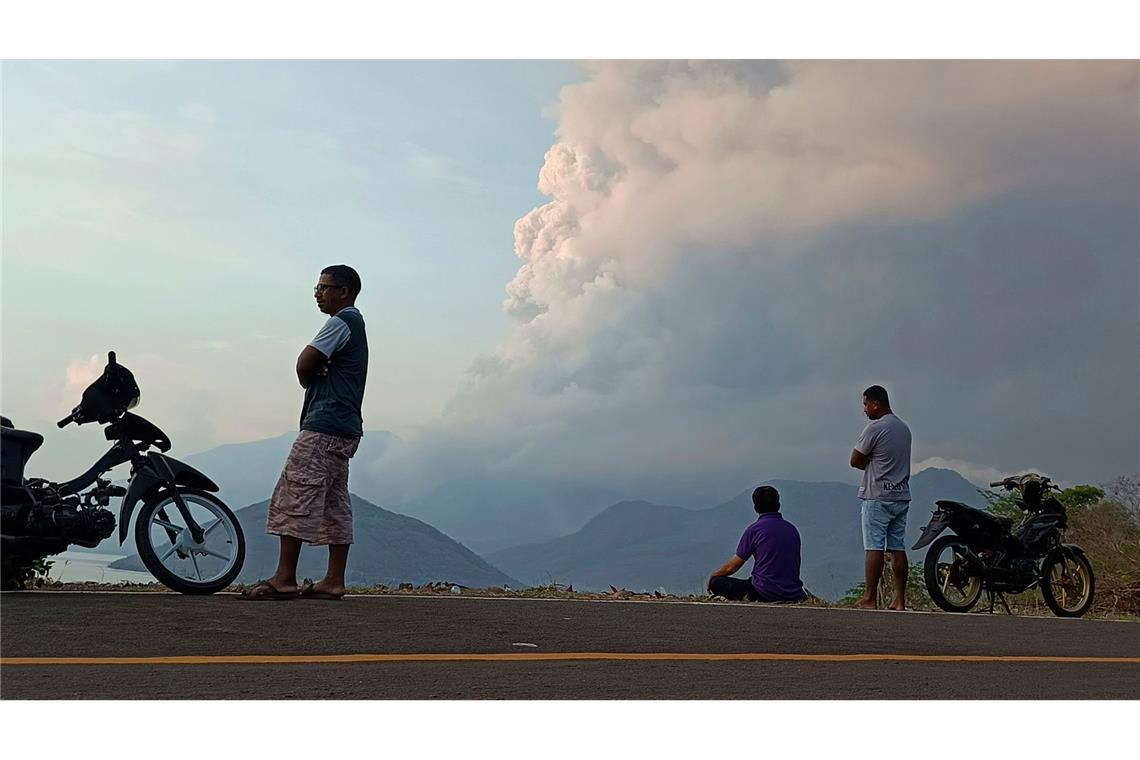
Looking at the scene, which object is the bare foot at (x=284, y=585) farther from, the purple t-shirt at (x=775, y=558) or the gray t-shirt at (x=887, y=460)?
the gray t-shirt at (x=887, y=460)

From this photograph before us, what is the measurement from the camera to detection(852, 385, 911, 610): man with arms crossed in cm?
1116

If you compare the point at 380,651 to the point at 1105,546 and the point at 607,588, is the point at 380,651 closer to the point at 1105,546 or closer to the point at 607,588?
the point at 607,588

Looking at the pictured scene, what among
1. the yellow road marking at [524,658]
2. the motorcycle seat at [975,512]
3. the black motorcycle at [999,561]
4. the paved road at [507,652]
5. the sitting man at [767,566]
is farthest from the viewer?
the motorcycle seat at [975,512]

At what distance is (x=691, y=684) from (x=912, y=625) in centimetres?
356

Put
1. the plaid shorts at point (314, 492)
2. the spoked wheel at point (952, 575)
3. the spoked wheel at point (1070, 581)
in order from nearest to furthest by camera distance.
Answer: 1. the plaid shorts at point (314, 492)
2. the spoked wheel at point (952, 575)
3. the spoked wheel at point (1070, 581)

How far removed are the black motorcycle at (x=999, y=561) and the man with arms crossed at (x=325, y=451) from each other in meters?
5.41

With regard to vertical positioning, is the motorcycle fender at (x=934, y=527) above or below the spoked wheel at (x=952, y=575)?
above

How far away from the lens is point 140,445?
28.0 ft

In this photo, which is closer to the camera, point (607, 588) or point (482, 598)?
point (482, 598)

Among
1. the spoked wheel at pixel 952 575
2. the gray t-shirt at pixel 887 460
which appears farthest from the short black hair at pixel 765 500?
the spoked wheel at pixel 952 575

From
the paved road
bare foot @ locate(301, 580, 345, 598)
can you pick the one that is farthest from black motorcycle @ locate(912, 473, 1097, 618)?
bare foot @ locate(301, 580, 345, 598)

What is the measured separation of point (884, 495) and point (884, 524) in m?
0.27

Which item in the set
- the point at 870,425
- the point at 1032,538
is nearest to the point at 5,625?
the point at 870,425

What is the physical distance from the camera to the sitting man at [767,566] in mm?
10820
